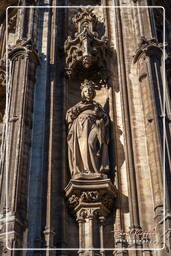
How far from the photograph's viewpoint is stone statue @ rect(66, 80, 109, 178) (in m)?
11.1

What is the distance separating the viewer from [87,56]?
13.6 meters

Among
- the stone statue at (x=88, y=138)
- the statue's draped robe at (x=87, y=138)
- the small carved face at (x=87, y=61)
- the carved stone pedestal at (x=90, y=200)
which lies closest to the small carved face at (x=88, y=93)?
the stone statue at (x=88, y=138)

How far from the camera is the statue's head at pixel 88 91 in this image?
40.8 ft

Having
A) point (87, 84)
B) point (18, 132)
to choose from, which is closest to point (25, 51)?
point (87, 84)

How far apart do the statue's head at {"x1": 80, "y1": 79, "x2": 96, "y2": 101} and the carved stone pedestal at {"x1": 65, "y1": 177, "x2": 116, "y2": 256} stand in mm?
2371

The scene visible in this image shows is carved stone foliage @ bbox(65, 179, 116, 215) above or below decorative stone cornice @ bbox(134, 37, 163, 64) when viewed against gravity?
below

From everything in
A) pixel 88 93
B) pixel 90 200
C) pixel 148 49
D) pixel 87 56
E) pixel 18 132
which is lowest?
pixel 90 200

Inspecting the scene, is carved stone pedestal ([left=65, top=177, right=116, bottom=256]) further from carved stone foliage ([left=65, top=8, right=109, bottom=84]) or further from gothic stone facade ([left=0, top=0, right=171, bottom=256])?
carved stone foliage ([left=65, top=8, right=109, bottom=84])

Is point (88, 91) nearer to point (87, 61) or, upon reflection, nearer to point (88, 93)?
point (88, 93)

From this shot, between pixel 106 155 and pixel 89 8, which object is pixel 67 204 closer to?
pixel 106 155

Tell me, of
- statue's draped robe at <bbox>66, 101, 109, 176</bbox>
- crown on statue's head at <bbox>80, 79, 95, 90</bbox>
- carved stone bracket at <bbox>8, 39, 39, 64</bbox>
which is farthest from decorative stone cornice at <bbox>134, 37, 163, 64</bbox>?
carved stone bracket at <bbox>8, 39, 39, 64</bbox>

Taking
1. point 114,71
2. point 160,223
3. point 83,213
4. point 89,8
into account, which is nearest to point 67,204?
point 83,213

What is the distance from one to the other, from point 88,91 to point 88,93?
0.06m

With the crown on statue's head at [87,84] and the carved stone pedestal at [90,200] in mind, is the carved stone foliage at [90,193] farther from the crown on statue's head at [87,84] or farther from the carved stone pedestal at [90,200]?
the crown on statue's head at [87,84]
